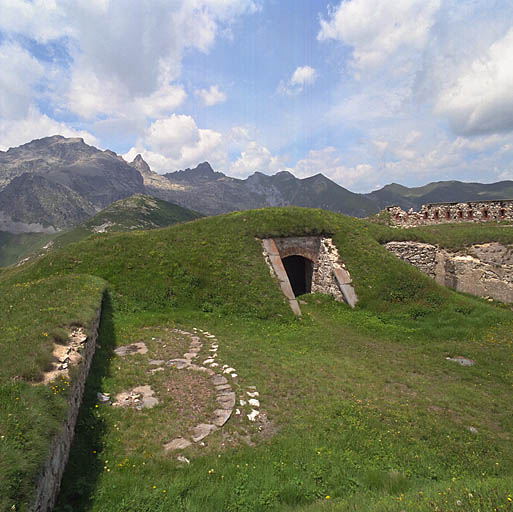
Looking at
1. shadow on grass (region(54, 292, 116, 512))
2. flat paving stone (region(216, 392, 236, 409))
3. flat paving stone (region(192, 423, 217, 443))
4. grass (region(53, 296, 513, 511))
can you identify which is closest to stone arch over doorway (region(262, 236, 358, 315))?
grass (region(53, 296, 513, 511))

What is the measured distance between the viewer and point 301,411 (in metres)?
10.6

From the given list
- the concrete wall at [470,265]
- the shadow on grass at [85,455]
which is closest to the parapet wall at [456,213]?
the concrete wall at [470,265]

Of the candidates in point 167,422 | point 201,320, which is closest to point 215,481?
point 167,422

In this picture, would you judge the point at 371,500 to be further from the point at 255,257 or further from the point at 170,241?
the point at 170,241

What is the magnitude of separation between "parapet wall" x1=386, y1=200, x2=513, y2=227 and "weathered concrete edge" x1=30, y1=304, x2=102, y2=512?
38498 millimetres

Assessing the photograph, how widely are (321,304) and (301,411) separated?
565 inches

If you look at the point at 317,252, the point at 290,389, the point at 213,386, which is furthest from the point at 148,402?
the point at 317,252

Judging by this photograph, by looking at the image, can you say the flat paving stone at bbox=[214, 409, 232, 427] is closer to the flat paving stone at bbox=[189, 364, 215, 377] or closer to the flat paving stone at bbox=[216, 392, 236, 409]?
the flat paving stone at bbox=[216, 392, 236, 409]

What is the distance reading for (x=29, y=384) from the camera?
7.79 meters

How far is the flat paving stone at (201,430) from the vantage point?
9.00m

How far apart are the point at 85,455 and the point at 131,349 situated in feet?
22.3

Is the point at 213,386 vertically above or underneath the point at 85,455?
underneath

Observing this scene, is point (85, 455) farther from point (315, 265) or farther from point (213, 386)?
point (315, 265)

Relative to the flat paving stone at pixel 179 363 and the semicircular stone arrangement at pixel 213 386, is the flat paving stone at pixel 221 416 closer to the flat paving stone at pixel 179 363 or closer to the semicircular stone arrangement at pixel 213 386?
the semicircular stone arrangement at pixel 213 386
